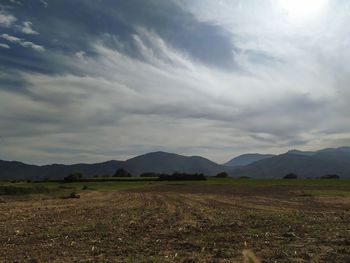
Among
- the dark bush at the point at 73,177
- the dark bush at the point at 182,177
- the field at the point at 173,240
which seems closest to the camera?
the field at the point at 173,240

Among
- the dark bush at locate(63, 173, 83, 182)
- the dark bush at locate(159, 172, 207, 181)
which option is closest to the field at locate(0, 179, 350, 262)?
the dark bush at locate(159, 172, 207, 181)

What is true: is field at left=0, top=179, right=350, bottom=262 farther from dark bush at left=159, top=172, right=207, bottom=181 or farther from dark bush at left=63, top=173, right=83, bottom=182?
dark bush at left=63, top=173, right=83, bottom=182

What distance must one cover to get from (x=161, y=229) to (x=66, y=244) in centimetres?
609

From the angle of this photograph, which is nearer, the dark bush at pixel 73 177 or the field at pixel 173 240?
the field at pixel 173 240

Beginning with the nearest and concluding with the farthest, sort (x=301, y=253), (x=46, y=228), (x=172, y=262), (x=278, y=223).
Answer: (x=172, y=262) → (x=301, y=253) → (x=46, y=228) → (x=278, y=223)

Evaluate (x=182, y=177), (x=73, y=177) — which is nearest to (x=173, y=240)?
(x=182, y=177)

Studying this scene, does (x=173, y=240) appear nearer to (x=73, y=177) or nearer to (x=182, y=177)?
(x=182, y=177)

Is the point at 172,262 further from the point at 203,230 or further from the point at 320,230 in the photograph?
the point at 320,230

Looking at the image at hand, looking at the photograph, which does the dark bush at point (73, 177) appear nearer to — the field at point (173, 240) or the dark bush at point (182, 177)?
the dark bush at point (182, 177)

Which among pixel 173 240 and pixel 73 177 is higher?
pixel 73 177

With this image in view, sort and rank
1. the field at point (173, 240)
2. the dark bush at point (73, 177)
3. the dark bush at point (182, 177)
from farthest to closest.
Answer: the dark bush at point (73, 177) → the dark bush at point (182, 177) → the field at point (173, 240)

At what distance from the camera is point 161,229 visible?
21984mm

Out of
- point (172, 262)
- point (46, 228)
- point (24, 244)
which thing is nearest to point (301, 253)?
point (172, 262)

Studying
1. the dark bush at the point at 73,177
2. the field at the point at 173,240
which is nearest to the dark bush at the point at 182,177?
the dark bush at the point at 73,177
